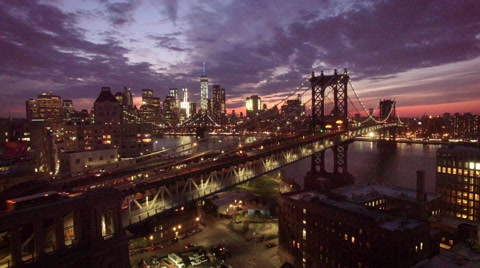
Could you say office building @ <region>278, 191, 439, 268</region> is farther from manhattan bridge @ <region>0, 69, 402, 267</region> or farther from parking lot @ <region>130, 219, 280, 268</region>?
manhattan bridge @ <region>0, 69, 402, 267</region>

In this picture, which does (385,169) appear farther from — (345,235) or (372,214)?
(345,235)

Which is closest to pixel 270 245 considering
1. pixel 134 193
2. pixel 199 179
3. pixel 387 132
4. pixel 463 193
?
pixel 199 179

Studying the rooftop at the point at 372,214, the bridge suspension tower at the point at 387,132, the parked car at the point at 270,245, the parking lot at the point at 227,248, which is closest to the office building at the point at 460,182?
the rooftop at the point at 372,214

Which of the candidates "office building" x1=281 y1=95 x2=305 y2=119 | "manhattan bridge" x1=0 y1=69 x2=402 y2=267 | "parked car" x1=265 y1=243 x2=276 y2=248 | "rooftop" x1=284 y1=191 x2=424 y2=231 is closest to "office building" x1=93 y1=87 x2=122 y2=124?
"manhattan bridge" x1=0 y1=69 x2=402 y2=267

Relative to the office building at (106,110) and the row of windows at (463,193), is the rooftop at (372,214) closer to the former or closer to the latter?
the row of windows at (463,193)

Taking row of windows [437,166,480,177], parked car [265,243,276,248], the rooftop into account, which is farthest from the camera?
row of windows [437,166,480,177]

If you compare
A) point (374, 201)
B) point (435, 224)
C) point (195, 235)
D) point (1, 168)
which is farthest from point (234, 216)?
point (1, 168)

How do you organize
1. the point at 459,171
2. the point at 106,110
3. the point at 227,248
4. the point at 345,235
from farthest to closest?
Answer: the point at 106,110 → the point at 459,171 → the point at 227,248 → the point at 345,235

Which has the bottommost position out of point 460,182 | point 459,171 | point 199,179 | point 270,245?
point 270,245

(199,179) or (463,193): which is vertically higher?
(199,179)

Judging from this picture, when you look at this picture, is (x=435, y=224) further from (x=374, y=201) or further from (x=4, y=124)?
(x=4, y=124)
